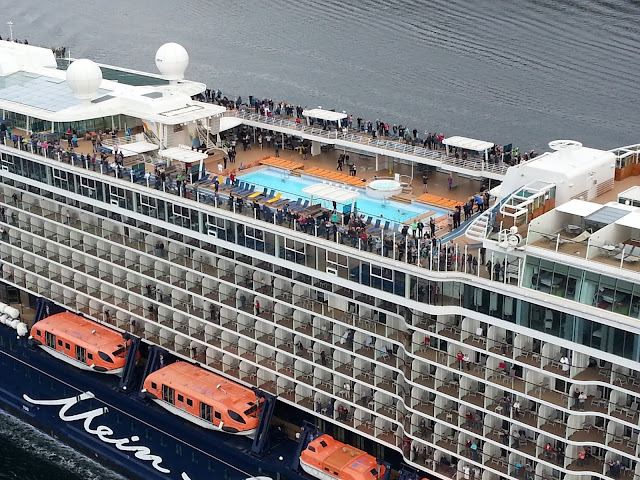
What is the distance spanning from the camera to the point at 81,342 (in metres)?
61.7

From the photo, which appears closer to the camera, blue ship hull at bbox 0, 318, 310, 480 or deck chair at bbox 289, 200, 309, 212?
deck chair at bbox 289, 200, 309, 212

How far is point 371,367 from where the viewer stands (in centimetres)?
5031

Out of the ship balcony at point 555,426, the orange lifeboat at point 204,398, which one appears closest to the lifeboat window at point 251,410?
the orange lifeboat at point 204,398

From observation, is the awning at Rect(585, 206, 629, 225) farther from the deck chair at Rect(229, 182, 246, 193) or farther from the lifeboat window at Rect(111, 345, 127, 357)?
the lifeboat window at Rect(111, 345, 127, 357)

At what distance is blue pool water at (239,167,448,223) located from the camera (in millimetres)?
53750

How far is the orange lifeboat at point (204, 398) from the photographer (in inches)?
2133

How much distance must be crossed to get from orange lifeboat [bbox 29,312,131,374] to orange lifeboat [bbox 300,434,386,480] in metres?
14.9

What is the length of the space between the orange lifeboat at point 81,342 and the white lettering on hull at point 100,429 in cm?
216

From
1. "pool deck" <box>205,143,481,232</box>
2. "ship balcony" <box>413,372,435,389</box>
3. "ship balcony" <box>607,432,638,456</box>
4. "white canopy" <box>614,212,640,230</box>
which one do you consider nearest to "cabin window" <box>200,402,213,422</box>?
"ship balcony" <box>413,372,435,389</box>

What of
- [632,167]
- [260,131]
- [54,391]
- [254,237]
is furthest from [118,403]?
[632,167]

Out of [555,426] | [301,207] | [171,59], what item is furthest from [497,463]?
[171,59]

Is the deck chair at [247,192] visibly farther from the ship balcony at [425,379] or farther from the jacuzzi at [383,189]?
the ship balcony at [425,379]

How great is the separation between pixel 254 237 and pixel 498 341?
1401 cm

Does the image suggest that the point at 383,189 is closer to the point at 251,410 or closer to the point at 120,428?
the point at 251,410
